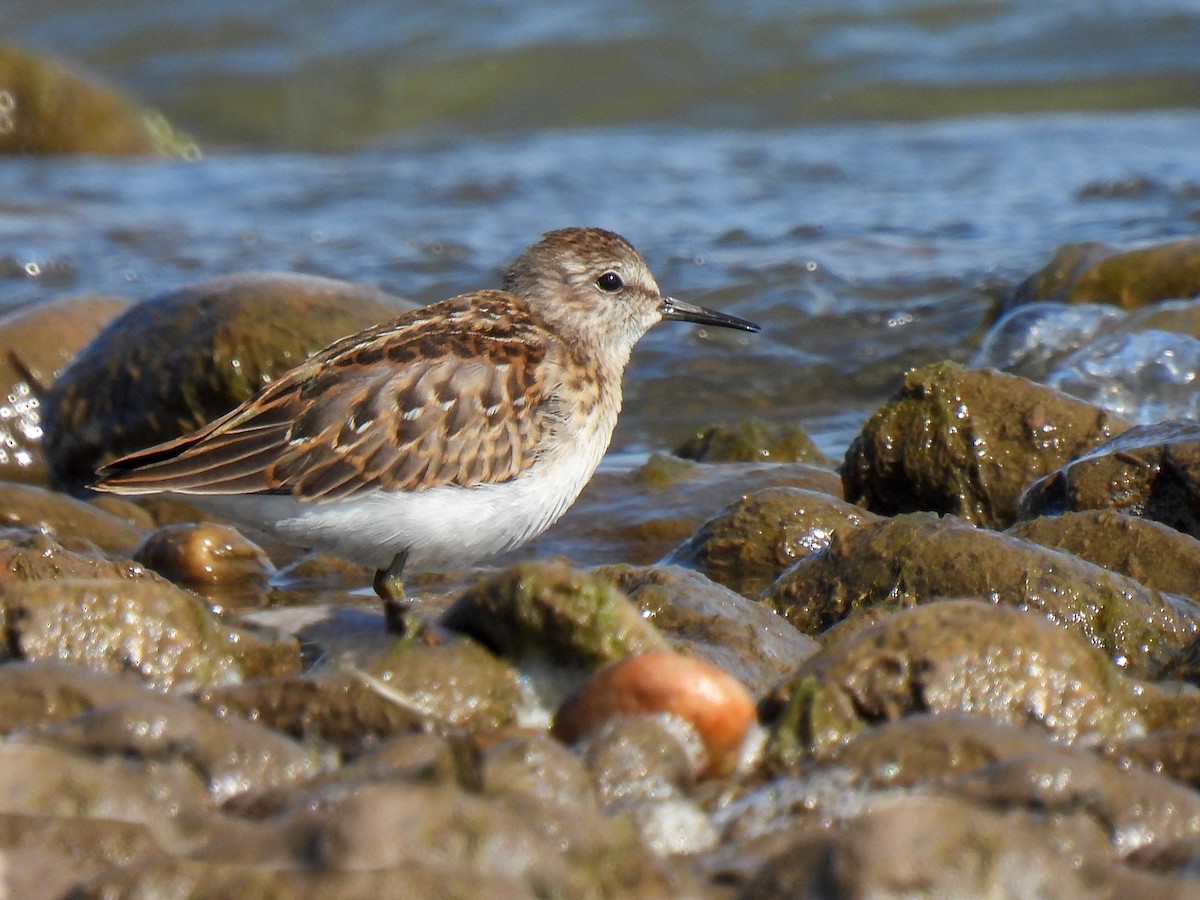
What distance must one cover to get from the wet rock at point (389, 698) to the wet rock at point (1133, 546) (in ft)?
6.72

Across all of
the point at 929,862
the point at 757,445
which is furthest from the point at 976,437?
the point at 929,862

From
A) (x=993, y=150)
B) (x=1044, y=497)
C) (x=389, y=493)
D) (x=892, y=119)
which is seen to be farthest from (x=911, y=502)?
(x=892, y=119)

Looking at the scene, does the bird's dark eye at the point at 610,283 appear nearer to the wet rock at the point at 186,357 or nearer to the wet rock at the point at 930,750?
the wet rock at the point at 186,357

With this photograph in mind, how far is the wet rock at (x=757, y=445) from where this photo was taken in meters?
7.36

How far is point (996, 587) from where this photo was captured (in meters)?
4.67

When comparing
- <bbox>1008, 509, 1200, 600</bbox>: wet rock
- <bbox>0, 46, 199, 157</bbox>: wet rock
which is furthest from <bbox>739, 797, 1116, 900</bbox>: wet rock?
<bbox>0, 46, 199, 157</bbox>: wet rock

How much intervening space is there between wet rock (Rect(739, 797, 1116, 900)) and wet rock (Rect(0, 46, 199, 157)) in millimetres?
15301

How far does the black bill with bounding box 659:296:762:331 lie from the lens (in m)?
6.44

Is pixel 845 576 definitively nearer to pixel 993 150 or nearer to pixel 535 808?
pixel 535 808

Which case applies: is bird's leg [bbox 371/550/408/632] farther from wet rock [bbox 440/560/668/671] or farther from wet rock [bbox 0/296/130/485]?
wet rock [bbox 0/296/130/485]

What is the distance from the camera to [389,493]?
509 centimetres

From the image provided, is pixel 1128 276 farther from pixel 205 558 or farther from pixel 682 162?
pixel 682 162

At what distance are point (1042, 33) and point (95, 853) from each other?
57.9ft

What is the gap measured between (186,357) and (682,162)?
8.33 metres
